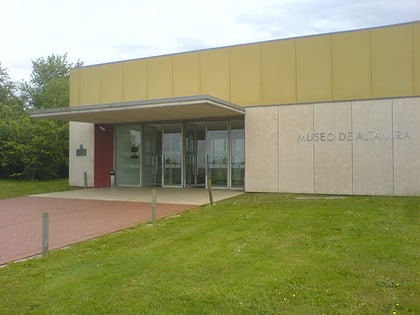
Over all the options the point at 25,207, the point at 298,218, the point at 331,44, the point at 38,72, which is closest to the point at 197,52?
the point at 331,44

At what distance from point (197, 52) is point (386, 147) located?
8.48 metres

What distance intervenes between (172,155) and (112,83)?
4.48 metres

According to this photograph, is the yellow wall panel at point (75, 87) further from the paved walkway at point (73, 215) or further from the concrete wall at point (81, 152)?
the paved walkway at point (73, 215)

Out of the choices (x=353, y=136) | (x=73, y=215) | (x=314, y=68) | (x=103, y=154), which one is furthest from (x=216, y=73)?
(x=73, y=215)

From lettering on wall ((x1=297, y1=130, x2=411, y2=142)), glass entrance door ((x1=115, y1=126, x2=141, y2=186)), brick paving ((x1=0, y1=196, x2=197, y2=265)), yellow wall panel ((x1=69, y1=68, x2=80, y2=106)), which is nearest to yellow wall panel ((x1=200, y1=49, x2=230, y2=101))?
lettering on wall ((x1=297, y1=130, x2=411, y2=142))

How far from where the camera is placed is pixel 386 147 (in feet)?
47.7

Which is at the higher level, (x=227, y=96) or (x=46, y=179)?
(x=227, y=96)

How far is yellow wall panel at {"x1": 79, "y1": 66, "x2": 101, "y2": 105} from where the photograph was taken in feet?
66.6

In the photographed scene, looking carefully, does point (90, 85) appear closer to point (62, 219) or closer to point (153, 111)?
point (153, 111)

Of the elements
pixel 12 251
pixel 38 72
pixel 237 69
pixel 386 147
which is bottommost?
pixel 12 251

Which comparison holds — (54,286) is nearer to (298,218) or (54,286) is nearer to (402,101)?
(298,218)

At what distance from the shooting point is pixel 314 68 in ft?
51.5

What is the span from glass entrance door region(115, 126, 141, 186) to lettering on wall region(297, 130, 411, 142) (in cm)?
828

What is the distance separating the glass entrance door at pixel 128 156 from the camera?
2031 cm
